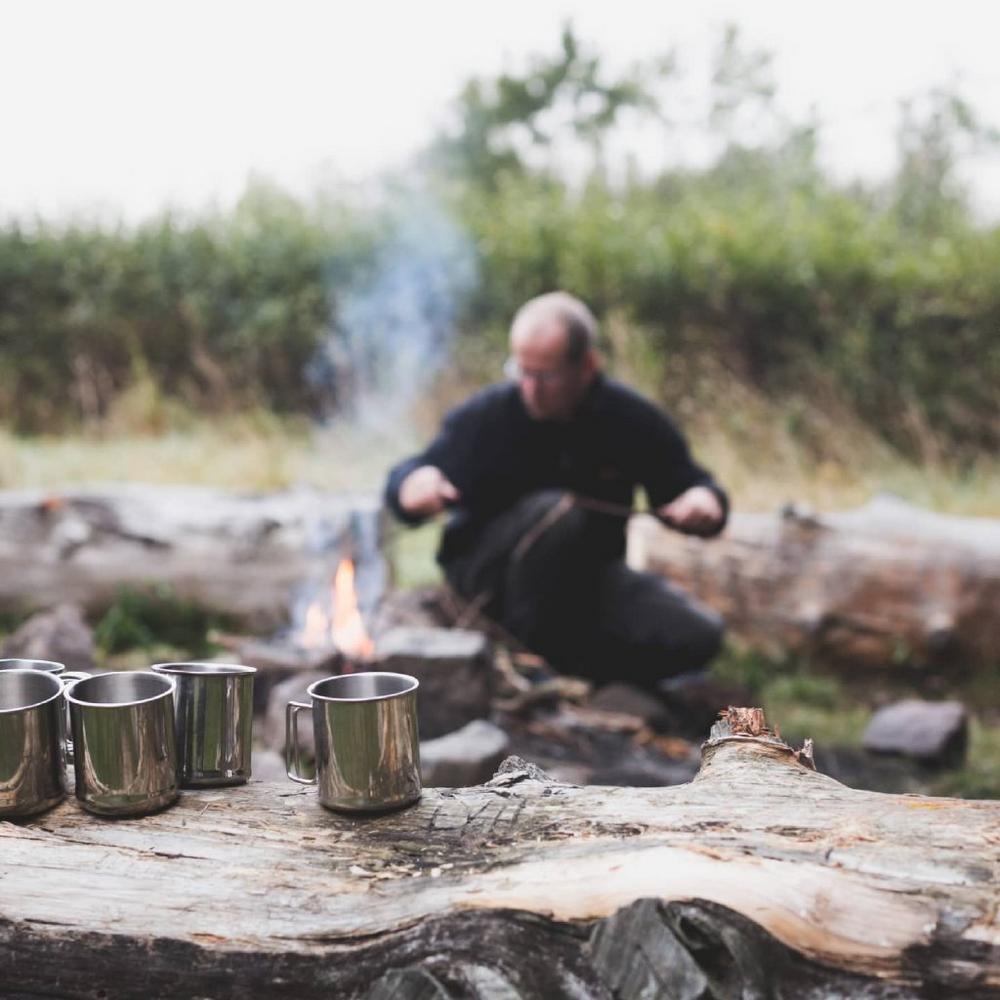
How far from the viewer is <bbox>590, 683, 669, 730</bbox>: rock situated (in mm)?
3959

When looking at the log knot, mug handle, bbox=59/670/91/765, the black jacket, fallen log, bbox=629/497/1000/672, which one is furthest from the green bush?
mug handle, bbox=59/670/91/765

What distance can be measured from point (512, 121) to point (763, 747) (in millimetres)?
17348

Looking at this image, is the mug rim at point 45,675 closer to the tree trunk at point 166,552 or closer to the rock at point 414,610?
the rock at point 414,610

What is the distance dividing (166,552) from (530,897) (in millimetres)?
4030

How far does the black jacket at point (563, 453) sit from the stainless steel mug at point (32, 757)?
9.10 ft

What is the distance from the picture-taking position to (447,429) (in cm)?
436

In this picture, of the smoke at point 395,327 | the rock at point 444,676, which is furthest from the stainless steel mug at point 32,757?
the smoke at point 395,327

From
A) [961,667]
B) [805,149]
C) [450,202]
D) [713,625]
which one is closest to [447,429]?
[713,625]

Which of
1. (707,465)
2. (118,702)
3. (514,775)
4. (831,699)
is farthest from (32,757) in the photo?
(707,465)

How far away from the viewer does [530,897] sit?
1256 mm

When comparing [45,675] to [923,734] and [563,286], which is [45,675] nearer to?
[923,734]

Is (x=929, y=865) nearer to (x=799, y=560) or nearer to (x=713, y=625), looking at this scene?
(x=713, y=625)

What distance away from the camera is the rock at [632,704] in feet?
13.0

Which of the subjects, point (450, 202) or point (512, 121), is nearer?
point (450, 202)
